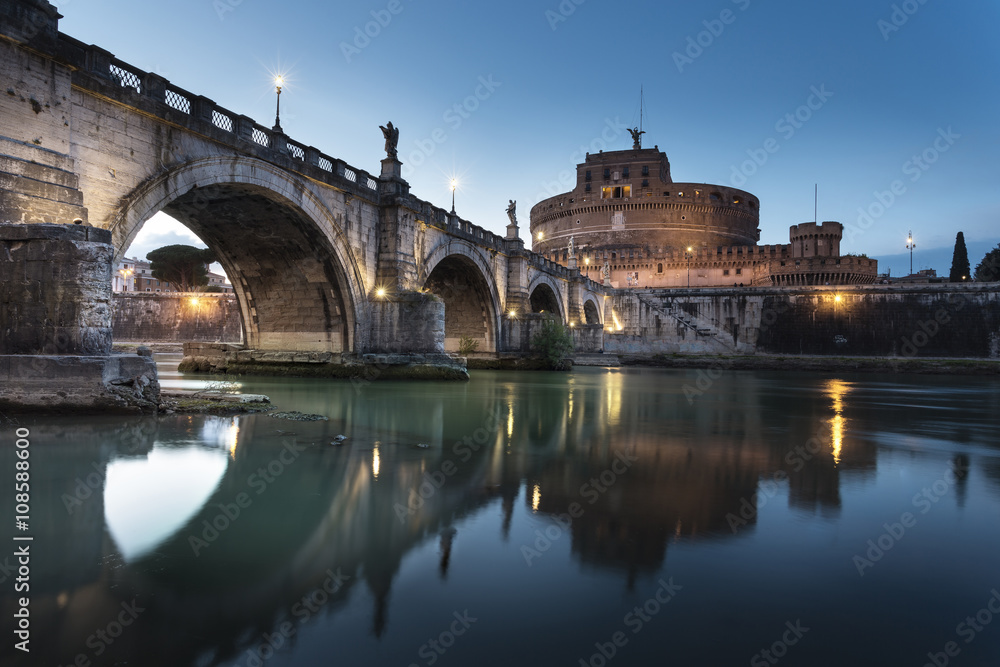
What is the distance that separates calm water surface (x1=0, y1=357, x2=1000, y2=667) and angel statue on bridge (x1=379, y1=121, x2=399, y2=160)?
49.5 feet

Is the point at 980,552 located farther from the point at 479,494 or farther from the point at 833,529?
the point at 479,494

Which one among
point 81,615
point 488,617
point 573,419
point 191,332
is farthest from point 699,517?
point 191,332

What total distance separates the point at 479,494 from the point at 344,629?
8.77ft

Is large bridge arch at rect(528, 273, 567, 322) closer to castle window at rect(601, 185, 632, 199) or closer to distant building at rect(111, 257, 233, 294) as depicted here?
castle window at rect(601, 185, 632, 199)

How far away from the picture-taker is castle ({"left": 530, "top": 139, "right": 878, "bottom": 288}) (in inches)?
2345

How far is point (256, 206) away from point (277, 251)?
112 inches

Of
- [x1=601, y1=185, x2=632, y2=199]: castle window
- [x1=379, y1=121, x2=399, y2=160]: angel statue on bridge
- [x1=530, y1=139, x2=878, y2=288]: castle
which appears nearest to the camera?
[x1=379, y1=121, x2=399, y2=160]: angel statue on bridge

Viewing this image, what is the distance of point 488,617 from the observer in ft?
10.1

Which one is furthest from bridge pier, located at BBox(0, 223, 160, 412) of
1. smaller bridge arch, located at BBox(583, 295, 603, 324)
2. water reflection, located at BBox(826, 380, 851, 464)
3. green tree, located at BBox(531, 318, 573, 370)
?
smaller bridge arch, located at BBox(583, 295, 603, 324)

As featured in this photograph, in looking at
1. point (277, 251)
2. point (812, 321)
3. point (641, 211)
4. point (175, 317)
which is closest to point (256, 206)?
point (277, 251)

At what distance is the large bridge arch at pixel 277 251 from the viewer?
52.3 ft

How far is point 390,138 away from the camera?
70.1ft

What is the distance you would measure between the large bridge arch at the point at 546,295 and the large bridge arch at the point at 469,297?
5.68 m

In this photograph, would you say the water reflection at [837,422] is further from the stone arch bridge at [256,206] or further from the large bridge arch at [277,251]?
the large bridge arch at [277,251]
